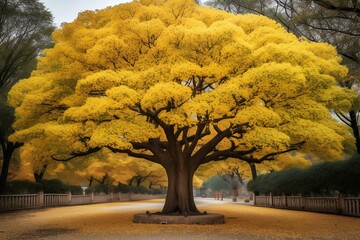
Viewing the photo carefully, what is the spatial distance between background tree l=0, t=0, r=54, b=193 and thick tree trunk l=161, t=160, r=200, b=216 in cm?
1178

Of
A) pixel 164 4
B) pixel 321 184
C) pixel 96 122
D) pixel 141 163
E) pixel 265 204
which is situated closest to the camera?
pixel 96 122

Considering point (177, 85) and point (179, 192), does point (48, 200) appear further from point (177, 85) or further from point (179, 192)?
point (177, 85)

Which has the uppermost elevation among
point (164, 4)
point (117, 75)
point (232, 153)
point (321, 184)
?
point (164, 4)

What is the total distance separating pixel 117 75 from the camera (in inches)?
550

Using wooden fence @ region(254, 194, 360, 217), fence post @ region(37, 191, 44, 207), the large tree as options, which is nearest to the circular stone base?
the large tree

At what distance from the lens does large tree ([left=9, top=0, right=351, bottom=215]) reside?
13.3 m

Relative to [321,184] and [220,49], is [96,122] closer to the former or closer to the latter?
[220,49]

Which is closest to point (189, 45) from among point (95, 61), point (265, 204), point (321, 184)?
point (95, 61)

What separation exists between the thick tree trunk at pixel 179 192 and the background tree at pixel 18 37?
11.8m

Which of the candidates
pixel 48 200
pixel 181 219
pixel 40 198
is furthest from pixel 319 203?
pixel 48 200

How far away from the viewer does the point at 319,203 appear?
71.5 feet

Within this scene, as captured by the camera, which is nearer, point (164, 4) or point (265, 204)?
point (164, 4)

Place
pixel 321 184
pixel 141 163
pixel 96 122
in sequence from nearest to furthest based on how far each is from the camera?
1. pixel 96 122
2. pixel 321 184
3. pixel 141 163

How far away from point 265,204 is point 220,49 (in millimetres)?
20991
